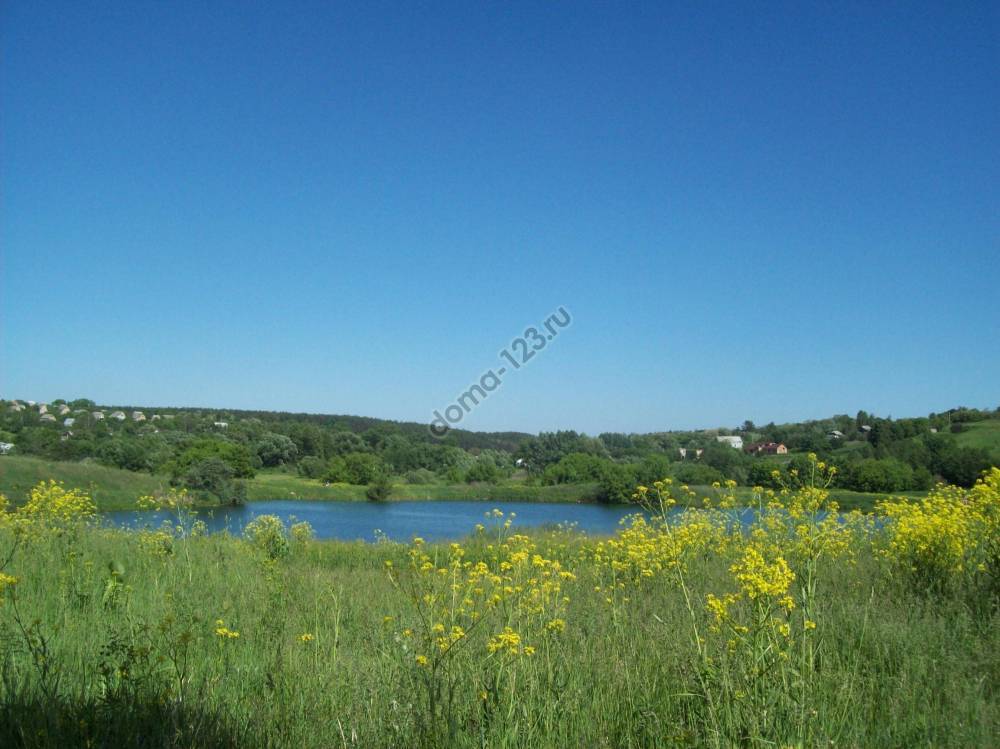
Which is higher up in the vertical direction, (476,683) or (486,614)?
(486,614)

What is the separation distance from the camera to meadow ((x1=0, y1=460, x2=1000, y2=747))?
2.93 metres

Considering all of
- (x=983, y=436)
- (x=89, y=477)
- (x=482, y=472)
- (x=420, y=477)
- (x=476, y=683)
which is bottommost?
(x=420, y=477)

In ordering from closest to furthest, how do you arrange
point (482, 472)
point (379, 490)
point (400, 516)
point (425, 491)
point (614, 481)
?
point (614, 481) < point (400, 516) < point (379, 490) < point (425, 491) < point (482, 472)

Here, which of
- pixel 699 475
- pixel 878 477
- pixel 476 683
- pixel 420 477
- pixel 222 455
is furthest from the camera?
pixel 420 477

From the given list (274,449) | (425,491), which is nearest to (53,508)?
(274,449)

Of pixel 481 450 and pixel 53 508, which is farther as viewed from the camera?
pixel 481 450

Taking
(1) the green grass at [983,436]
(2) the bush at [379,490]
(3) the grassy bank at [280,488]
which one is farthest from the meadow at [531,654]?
(2) the bush at [379,490]

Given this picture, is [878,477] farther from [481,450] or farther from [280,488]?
[481,450]

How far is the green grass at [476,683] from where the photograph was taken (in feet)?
9.46

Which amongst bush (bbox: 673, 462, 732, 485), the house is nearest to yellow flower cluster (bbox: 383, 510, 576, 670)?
bush (bbox: 673, 462, 732, 485)

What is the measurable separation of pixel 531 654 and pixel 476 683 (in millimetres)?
A: 303

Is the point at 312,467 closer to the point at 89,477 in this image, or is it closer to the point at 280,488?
the point at 280,488

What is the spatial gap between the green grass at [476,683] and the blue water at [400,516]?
7358 mm

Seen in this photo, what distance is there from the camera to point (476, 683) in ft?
10.3
